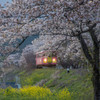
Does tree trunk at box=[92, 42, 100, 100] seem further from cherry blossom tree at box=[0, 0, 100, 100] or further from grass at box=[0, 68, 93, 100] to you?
grass at box=[0, 68, 93, 100]

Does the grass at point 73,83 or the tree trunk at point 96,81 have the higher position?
the tree trunk at point 96,81

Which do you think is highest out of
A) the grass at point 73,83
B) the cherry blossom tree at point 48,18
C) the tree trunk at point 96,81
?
the cherry blossom tree at point 48,18

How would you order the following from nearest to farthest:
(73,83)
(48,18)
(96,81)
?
(48,18) < (96,81) < (73,83)

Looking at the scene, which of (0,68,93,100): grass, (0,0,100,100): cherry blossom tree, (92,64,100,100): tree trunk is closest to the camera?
(0,0,100,100): cherry blossom tree

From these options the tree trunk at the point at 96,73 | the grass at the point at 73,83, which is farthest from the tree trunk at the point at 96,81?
the grass at the point at 73,83

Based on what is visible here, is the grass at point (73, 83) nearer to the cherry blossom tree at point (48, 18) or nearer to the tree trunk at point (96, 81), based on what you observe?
the tree trunk at point (96, 81)

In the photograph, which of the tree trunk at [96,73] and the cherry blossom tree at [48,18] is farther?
Result: the tree trunk at [96,73]

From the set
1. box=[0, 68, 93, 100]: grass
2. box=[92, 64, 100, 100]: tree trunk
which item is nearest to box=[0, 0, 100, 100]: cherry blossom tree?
box=[92, 64, 100, 100]: tree trunk

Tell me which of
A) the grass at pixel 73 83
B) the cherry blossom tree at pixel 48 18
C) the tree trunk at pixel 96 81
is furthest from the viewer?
the grass at pixel 73 83

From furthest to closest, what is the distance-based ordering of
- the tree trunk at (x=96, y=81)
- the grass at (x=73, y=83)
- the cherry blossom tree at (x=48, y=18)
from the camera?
the grass at (x=73, y=83)
the tree trunk at (x=96, y=81)
the cherry blossom tree at (x=48, y=18)

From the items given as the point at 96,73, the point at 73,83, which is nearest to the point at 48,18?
the point at 96,73

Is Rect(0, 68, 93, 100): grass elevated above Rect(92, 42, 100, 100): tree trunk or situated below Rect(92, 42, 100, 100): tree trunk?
below

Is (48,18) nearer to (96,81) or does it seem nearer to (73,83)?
(96,81)

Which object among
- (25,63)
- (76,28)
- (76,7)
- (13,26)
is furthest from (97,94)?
(25,63)
